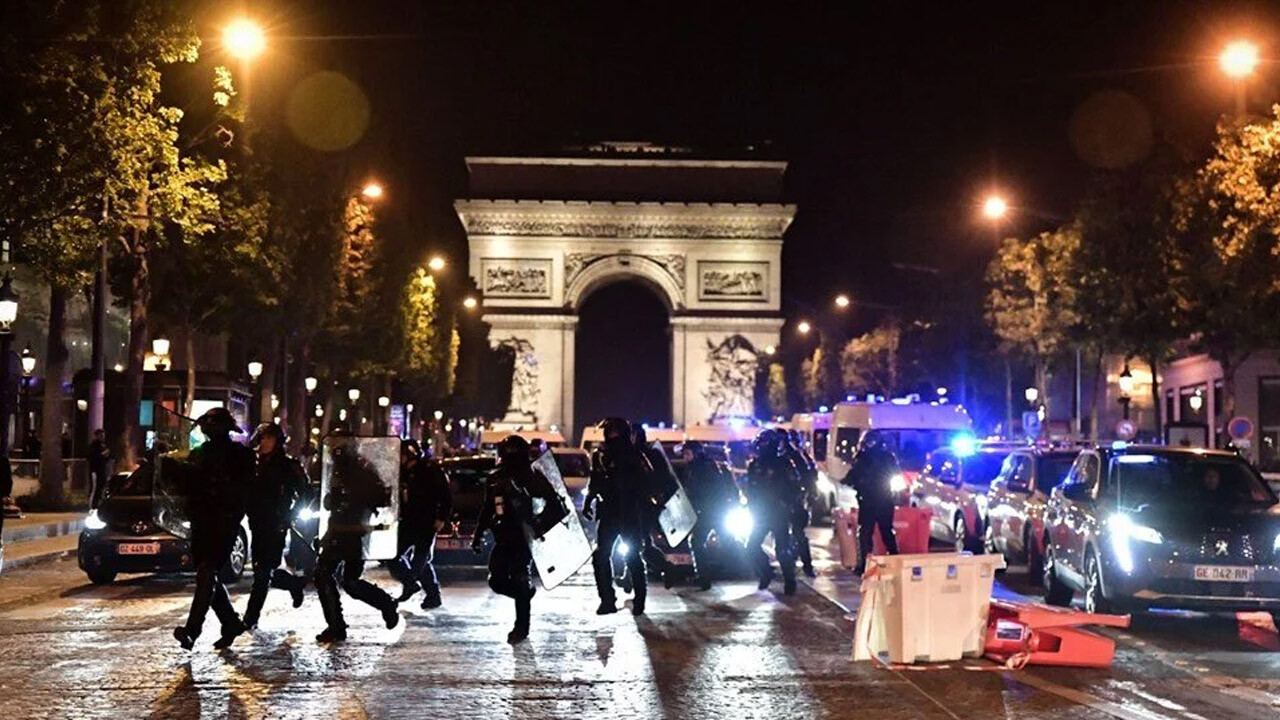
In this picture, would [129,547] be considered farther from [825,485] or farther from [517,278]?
[517,278]

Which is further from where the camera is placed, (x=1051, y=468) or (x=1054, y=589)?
(x=1051, y=468)

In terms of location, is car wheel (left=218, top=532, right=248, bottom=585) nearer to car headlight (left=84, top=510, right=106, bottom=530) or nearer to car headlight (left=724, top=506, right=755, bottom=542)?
car headlight (left=84, top=510, right=106, bottom=530)

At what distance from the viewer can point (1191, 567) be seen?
14.6 m

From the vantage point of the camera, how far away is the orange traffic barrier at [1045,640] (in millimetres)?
11953

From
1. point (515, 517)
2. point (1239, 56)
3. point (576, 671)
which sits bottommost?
point (576, 671)

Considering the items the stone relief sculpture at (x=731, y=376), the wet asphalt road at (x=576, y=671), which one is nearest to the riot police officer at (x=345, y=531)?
the wet asphalt road at (x=576, y=671)

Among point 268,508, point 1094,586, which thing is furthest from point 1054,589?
point 268,508

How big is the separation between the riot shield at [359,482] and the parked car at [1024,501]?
24.9 ft

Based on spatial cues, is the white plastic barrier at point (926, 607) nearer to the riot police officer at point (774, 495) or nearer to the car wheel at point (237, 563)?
the riot police officer at point (774, 495)

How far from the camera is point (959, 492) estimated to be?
23.7m

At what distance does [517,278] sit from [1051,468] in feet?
238

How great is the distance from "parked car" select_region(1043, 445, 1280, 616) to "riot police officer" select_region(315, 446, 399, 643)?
245 inches

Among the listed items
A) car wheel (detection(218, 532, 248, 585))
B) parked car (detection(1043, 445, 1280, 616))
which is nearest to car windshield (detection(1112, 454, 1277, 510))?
parked car (detection(1043, 445, 1280, 616))

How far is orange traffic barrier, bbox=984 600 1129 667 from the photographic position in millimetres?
11953
